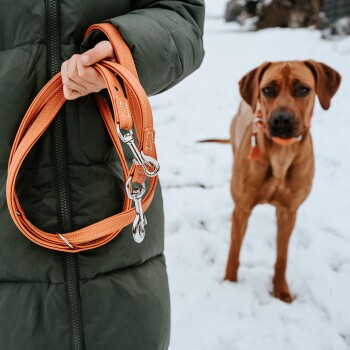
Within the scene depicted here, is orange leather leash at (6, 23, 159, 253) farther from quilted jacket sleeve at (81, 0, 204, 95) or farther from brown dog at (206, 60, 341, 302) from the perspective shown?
brown dog at (206, 60, 341, 302)

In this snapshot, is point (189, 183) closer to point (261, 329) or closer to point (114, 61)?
point (261, 329)

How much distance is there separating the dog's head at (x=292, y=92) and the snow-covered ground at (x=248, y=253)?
39.5 inches

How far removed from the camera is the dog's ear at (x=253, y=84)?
242 cm

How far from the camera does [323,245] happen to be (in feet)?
9.51

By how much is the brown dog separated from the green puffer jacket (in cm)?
134

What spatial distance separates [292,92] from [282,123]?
236 mm

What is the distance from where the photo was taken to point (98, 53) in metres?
0.82

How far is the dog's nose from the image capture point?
2.17 m

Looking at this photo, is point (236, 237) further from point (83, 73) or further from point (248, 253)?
point (83, 73)

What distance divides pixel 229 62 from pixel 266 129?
21.8 feet

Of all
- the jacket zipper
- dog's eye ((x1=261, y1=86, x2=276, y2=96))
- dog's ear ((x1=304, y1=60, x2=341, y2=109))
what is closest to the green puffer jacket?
the jacket zipper

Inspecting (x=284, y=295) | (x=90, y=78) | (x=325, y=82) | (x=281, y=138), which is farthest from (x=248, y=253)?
(x=90, y=78)

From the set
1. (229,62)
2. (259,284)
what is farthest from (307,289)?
(229,62)

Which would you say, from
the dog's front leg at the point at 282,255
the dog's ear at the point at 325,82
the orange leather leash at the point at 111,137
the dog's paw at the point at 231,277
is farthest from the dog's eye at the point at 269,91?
the orange leather leash at the point at 111,137
